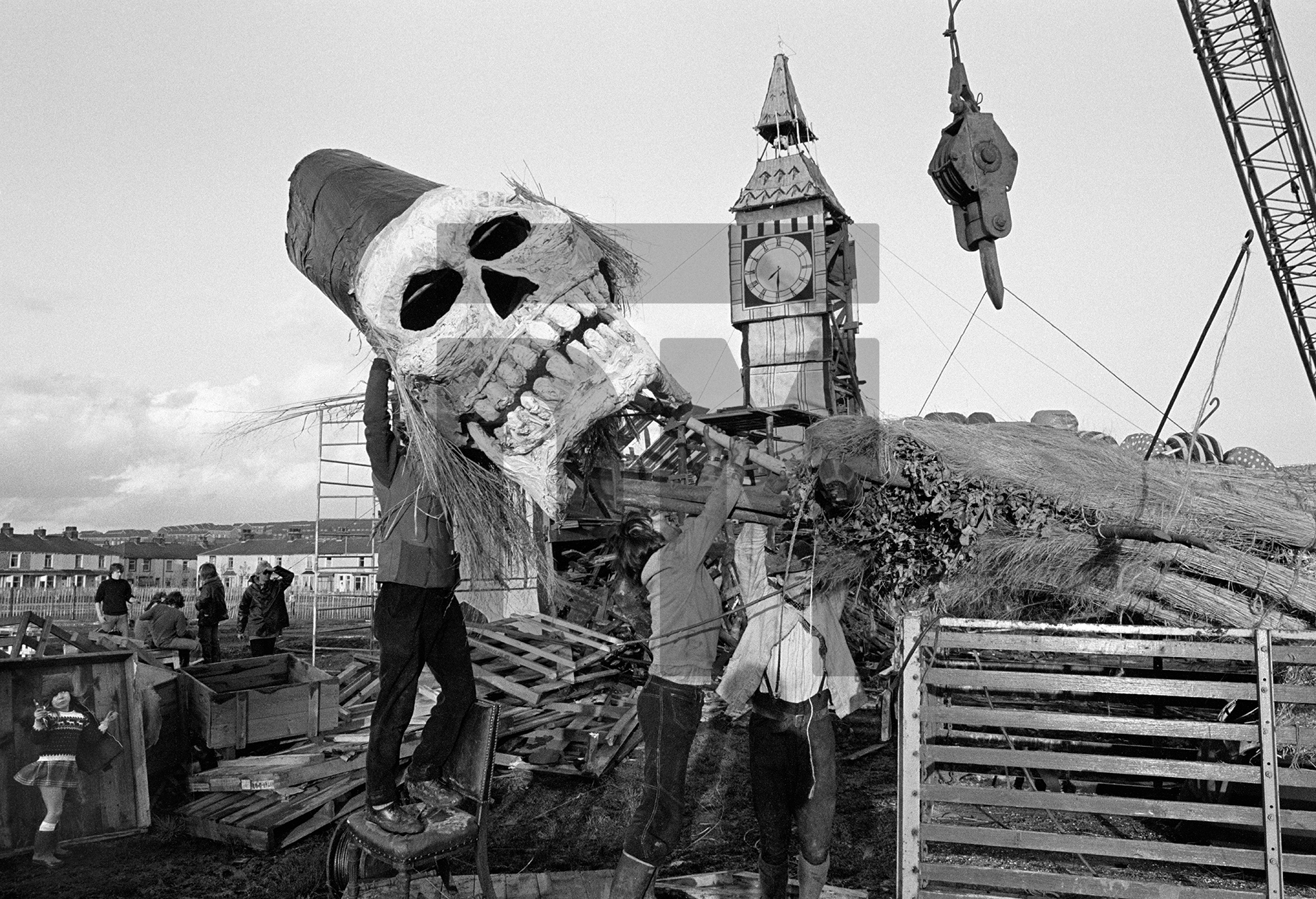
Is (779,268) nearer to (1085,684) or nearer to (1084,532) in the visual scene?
(1084,532)

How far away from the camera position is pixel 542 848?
6.34 meters

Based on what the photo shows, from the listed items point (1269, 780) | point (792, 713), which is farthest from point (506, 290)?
point (1269, 780)

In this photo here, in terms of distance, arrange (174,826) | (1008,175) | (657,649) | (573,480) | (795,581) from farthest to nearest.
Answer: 1. (174,826)
2. (1008,175)
3. (795,581)
4. (657,649)
5. (573,480)

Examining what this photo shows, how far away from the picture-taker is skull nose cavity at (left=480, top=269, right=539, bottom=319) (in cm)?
373

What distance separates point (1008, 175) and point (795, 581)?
2.75m

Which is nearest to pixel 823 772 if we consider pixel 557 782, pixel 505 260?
pixel 505 260

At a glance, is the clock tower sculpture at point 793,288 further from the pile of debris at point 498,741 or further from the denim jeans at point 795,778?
the denim jeans at point 795,778

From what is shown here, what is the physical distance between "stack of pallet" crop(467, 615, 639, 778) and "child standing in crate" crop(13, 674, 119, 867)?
2747mm

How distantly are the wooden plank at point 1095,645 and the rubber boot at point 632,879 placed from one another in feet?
5.70

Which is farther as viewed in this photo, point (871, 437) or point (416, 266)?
point (871, 437)

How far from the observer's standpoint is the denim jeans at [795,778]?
14.2 feet

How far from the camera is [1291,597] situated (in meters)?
4.31

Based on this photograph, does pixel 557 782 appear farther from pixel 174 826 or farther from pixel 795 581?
pixel 795 581

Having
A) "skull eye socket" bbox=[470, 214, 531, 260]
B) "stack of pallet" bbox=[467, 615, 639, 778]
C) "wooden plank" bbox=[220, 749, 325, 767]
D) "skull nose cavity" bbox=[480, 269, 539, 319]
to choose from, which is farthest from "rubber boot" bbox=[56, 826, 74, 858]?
"skull eye socket" bbox=[470, 214, 531, 260]
